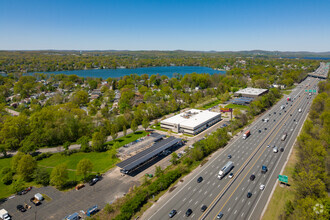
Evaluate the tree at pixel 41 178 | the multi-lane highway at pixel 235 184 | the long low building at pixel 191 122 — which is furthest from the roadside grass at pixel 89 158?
the long low building at pixel 191 122

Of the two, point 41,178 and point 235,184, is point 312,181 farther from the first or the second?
point 41,178

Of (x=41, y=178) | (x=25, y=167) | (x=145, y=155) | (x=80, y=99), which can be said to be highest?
(x=80, y=99)

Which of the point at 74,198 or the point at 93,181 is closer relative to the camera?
the point at 74,198

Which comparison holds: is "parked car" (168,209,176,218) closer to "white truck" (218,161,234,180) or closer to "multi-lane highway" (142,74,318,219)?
"multi-lane highway" (142,74,318,219)

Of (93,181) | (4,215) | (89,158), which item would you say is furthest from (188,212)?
(89,158)

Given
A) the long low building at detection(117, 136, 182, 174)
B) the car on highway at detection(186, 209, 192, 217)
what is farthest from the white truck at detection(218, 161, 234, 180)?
the long low building at detection(117, 136, 182, 174)

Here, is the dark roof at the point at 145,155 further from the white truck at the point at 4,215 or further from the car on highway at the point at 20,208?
the white truck at the point at 4,215
